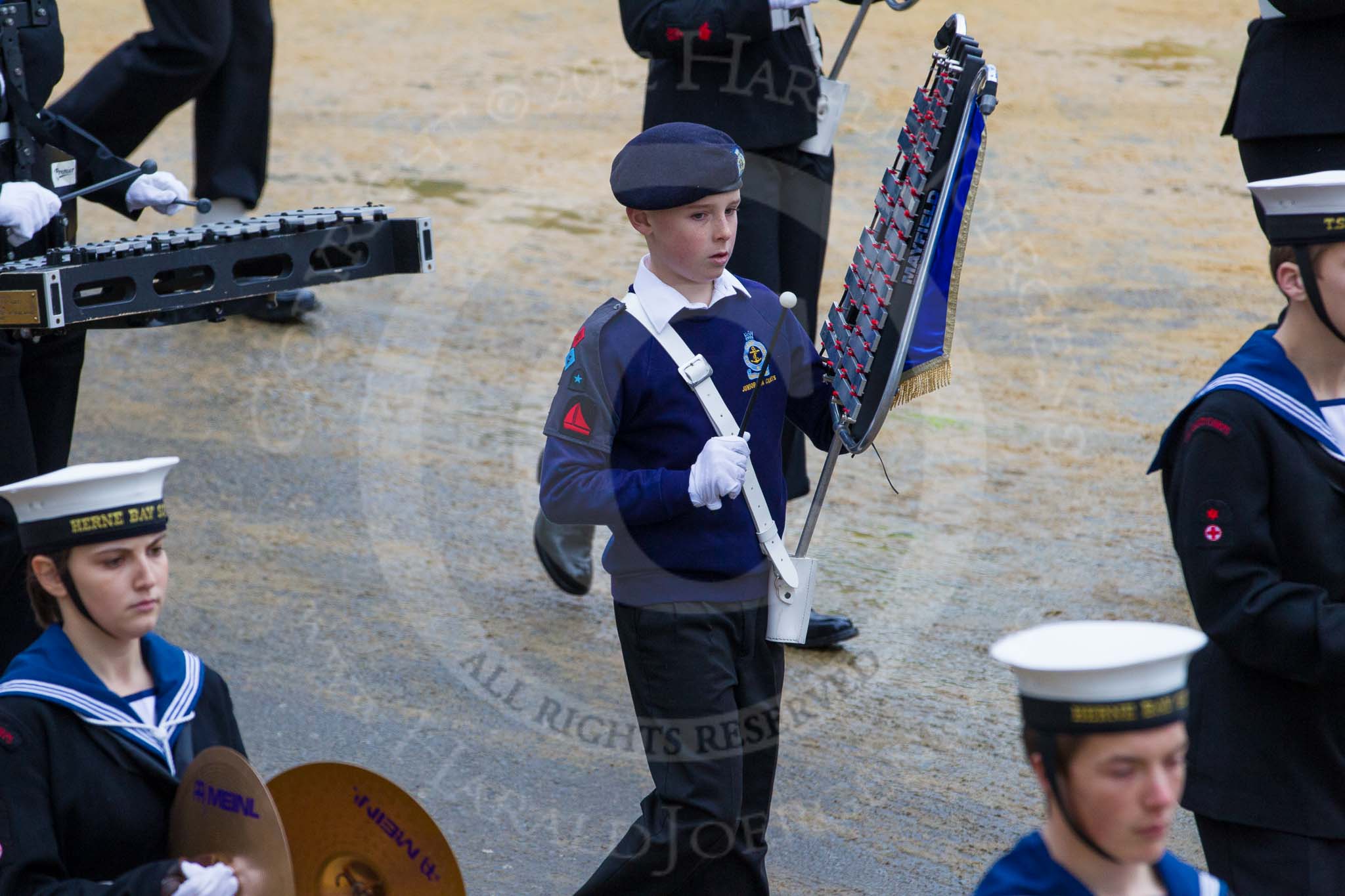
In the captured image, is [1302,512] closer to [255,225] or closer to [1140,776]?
[1140,776]

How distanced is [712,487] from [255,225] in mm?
1328

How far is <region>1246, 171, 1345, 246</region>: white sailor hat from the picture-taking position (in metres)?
2.76

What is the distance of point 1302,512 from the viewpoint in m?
2.78

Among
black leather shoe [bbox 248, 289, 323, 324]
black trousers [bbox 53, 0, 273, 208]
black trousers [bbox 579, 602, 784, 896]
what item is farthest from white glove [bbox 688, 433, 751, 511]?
black leather shoe [bbox 248, 289, 323, 324]

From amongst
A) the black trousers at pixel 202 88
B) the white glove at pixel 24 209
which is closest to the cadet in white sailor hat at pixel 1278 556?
the white glove at pixel 24 209

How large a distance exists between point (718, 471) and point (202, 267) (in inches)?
51.8

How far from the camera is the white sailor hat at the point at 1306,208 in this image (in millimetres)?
2756

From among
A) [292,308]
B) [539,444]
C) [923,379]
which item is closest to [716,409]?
[923,379]

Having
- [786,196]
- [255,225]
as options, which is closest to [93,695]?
[255,225]

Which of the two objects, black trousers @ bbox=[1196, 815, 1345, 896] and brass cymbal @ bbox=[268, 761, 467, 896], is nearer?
brass cymbal @ bbox=[268, 761, 467, 896]

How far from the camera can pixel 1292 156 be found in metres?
4.17

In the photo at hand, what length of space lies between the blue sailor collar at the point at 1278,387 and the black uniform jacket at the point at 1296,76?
1.43 m

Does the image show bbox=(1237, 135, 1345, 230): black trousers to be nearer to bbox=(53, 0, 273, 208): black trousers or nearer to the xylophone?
the xylophone

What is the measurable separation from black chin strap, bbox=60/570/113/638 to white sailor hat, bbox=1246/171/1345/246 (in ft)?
6.58
